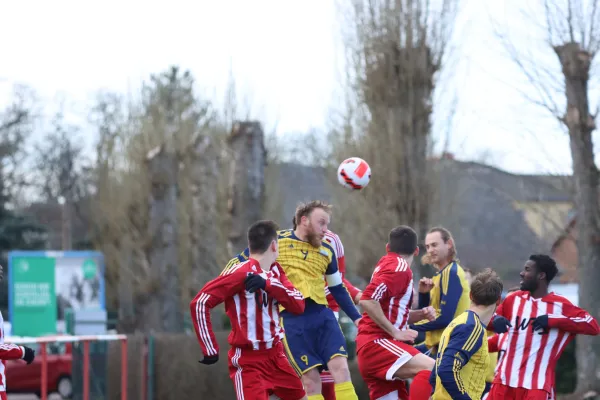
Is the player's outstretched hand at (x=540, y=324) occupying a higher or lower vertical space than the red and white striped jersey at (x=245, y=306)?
lower

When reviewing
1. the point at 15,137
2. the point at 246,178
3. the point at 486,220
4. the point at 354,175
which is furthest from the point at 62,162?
the point at 354,175

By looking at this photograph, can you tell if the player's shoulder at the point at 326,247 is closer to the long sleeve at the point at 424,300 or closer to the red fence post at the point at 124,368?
the long sleeve at the point at 424,300

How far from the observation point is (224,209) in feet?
99.2

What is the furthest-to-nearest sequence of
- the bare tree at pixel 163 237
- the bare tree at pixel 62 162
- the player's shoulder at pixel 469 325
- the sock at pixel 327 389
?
the bare tree at pixel 62 162 → the bare tree at pixel 163 237 → the sock at pixel 327 389 → the player's shoulder at pixel 469 325

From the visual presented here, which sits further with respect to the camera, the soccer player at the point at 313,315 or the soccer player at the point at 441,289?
the soccer player at the point at 441,289

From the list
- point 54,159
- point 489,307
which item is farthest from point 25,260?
point 54,159

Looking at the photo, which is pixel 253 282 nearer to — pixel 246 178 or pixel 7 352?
pixel 7 352

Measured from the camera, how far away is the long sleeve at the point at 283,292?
271 inches

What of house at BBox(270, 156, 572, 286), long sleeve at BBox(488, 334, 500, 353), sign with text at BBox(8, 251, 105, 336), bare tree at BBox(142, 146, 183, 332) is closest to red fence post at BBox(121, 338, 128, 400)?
long sleeve at BBox(488, 334, 500, 353)

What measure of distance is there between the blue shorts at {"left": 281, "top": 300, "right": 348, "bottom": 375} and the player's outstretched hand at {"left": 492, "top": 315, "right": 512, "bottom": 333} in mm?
1301

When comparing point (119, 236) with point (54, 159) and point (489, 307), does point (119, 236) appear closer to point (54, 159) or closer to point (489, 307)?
point (54, 159)

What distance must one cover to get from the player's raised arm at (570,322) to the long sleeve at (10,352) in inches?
171

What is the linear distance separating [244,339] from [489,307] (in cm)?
184

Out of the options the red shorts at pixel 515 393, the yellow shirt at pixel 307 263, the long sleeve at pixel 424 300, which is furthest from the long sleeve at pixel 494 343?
the yellow shirt at pixel 307 263
